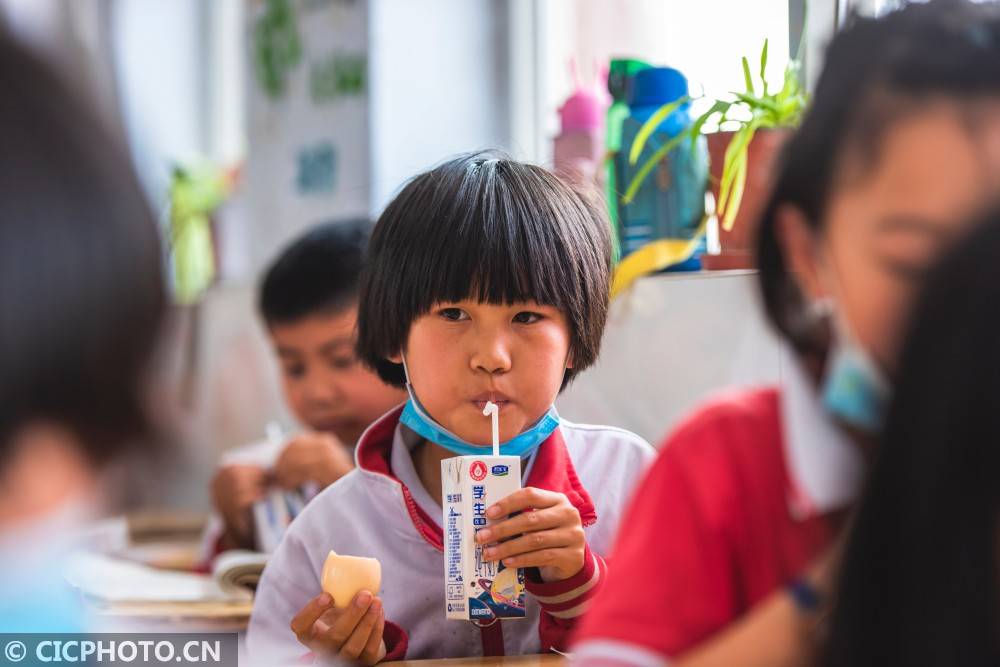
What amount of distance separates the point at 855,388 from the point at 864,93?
146 mm

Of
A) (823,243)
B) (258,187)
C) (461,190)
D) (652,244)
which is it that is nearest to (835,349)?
(823,243)

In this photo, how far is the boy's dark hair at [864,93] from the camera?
53 cm

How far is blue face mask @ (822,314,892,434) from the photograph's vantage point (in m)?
0.52

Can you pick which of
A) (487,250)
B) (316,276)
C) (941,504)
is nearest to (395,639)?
(487,250)

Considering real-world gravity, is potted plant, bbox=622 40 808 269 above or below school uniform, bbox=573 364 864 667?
above

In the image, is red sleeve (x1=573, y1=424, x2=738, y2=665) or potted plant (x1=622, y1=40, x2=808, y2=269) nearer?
red sleeve (x1=573, y1=424, x2=738, y2=665)

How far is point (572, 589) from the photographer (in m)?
0.88

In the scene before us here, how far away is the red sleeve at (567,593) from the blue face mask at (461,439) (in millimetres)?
119

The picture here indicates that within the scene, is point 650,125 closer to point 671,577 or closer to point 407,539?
point 407,539

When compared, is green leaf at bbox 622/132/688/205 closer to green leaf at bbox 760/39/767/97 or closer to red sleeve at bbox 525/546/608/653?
green leaf at bbox 760/39/767/97

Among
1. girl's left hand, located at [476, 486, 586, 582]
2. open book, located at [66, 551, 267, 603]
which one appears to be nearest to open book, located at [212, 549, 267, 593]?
open book, located at [66, 551, 267, 603]

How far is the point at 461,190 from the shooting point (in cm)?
96

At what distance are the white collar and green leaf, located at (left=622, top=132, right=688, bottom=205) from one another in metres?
0.91

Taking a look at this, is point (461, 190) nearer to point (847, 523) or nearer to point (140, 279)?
point (140, 279)
